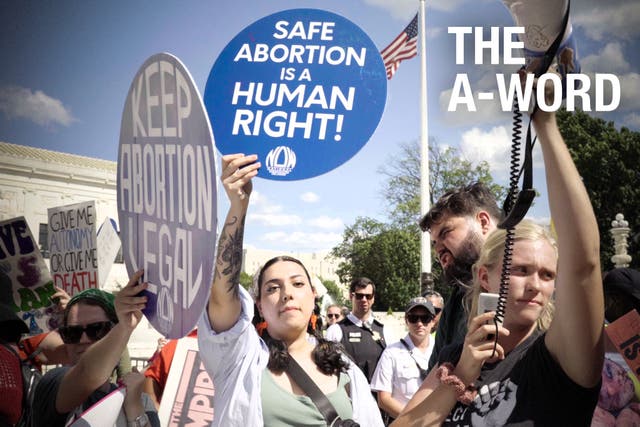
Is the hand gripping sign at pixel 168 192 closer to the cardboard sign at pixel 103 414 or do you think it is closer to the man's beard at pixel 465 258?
the cardboard sign at pixel 103 414

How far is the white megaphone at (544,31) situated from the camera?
4.57 ft

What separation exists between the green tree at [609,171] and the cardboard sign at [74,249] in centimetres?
2963

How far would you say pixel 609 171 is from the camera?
33656 mm

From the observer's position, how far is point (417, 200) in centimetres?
4331

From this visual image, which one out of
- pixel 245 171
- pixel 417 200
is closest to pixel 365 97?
pixel 245 171

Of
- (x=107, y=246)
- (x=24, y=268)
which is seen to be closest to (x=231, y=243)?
(x=24, y=268)

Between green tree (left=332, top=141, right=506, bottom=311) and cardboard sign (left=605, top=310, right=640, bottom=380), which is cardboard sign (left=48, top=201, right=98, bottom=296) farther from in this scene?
green tree (left=332, top=141, right=506, bottom=311)

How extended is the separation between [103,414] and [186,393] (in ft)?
4.36

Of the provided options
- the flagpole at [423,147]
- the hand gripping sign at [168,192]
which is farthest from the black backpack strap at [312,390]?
the flagpole at [423,147]

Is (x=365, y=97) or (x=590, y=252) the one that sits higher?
(x=365, y=97)

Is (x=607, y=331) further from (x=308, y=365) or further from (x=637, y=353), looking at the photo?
(x=308, y=365)

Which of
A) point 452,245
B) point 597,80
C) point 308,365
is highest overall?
point 597,80

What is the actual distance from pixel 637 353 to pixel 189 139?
183 centimetres

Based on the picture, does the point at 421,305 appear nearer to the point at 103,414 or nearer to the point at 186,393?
the point at 186,393
